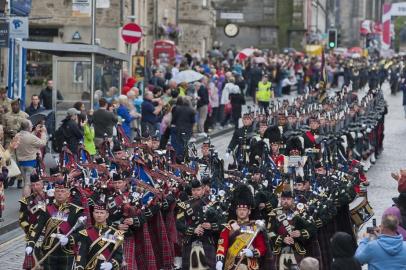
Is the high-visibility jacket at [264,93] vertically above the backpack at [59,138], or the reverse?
the high-visibility jacket at [264,93]

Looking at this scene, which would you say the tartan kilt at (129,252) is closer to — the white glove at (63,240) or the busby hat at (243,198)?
the white glove at (63,240)

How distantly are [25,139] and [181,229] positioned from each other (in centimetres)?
801

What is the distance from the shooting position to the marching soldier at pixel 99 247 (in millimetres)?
14000

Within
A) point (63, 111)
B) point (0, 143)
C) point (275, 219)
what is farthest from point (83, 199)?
point (63, 111)

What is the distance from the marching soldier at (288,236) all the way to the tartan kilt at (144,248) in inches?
72.6

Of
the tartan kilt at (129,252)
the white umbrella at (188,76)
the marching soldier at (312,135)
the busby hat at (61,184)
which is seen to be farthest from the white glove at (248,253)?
the white umbrella at (188,76)

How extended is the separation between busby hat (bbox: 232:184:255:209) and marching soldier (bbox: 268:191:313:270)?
36cm

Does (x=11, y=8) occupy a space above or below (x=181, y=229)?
above

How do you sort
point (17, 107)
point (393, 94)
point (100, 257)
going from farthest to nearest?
point (393, 94) < point (17, 107) < point (100, 257)

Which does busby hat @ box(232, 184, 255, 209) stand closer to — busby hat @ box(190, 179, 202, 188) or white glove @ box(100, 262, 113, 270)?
busby hat @ box(190, 179, 202, 188)

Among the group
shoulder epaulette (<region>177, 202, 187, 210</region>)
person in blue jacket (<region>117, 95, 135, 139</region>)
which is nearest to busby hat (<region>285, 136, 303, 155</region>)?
person in blue jacket (<region>117, 95, 135, 139</region>)

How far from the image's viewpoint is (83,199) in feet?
50.6

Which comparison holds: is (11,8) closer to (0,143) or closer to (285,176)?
(0,143)

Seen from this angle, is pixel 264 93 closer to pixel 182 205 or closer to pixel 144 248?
pixel 144 248
